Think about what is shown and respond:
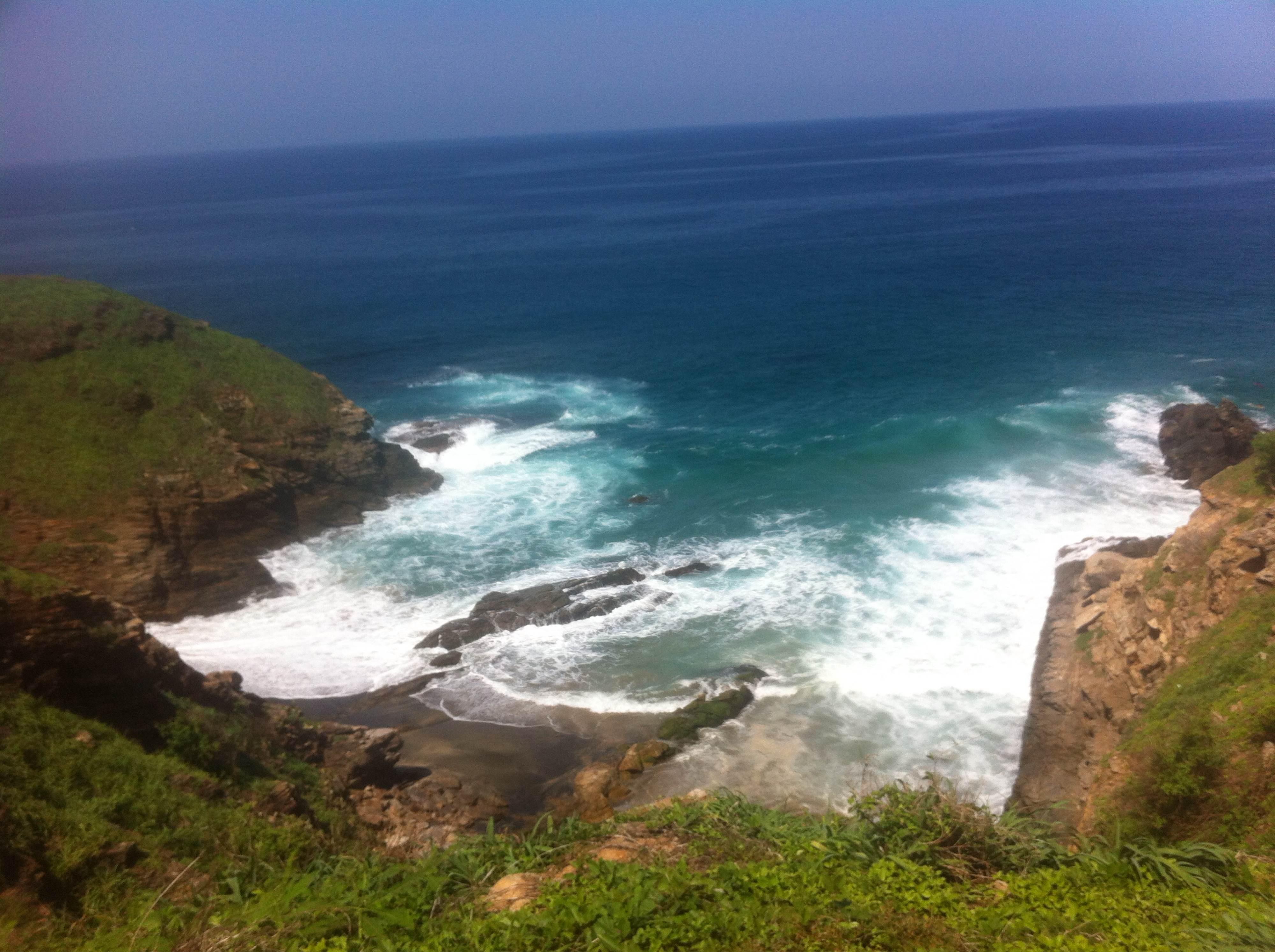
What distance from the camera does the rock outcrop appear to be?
24234 millimetres

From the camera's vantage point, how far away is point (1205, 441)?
100 feet

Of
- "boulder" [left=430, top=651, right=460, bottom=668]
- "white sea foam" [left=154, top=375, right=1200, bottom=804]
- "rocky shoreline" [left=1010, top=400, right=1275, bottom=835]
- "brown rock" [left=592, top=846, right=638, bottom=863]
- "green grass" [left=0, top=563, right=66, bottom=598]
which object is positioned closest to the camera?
"brown rock" [left=592, top=846, right=638, bottom=863]

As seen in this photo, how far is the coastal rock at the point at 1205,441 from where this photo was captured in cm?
2978

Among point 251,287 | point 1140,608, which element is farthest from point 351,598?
point 251,287

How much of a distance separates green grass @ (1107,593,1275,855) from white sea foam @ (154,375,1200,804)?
463cm

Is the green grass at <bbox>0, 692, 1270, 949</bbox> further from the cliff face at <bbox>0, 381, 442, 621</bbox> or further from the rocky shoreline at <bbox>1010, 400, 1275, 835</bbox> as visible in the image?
the cliff face at <bbox>0, 381, 442, 621</bbox>

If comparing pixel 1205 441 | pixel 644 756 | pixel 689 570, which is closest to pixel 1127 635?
pixel 644 756

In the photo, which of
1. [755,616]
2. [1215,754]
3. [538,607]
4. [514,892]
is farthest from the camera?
[538,607]

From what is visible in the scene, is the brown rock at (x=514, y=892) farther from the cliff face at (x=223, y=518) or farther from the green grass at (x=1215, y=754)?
the cliff face at (x=223, y=518)

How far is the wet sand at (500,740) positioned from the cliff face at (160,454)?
792 centimetres

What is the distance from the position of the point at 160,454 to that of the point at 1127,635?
29.9 metres

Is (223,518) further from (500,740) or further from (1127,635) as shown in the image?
(1127,635)

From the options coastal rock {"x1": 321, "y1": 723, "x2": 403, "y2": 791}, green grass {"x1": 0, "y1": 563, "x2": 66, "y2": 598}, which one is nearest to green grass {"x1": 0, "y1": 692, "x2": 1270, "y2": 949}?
green grass {"x1": 0, "y1": 563, "x2": 66, "y2": 598}

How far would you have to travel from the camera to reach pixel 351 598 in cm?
2666
